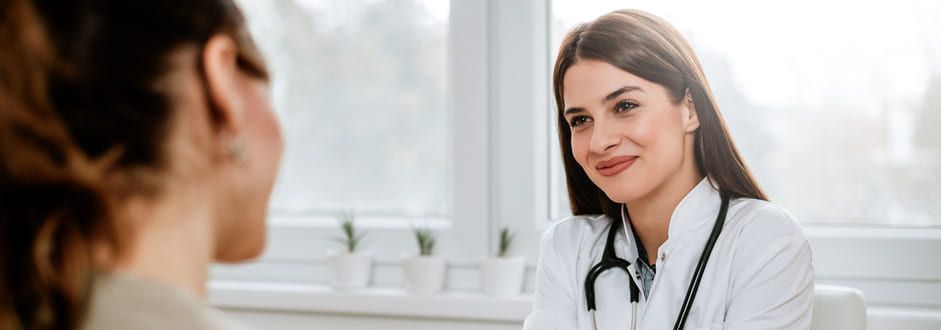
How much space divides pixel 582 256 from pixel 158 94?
1.19 m

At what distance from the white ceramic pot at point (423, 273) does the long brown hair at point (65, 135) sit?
154 centimetres

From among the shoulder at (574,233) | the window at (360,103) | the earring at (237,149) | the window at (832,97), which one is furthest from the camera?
the window at (360,103)

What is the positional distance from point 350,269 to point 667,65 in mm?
970

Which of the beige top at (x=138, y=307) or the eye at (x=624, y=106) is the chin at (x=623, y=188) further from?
the beige top at (x=138, y=307)

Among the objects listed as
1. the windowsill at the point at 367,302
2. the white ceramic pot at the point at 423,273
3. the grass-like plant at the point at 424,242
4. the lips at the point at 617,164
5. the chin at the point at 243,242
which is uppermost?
the lips at the point at 617,164

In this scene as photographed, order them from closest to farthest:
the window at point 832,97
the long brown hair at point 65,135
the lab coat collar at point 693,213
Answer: the long brown hair at point 65,135 → the lab coat collar at point 693,213 → the window at point 832,97

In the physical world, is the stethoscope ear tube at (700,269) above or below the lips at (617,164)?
below

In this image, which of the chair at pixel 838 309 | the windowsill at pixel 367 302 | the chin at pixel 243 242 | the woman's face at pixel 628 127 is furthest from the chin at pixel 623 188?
the chin at pixel 243 242

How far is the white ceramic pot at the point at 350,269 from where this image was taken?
2105mm

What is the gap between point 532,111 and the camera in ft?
6.70

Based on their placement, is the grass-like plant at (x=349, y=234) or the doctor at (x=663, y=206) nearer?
the doctor at (x=663, y=206)

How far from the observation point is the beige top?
1.57ft

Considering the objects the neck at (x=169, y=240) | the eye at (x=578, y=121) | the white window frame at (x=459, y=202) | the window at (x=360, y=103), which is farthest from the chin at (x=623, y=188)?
the neck at (x=169, y=240)

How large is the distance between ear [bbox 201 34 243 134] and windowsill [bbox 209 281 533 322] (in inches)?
55.9
